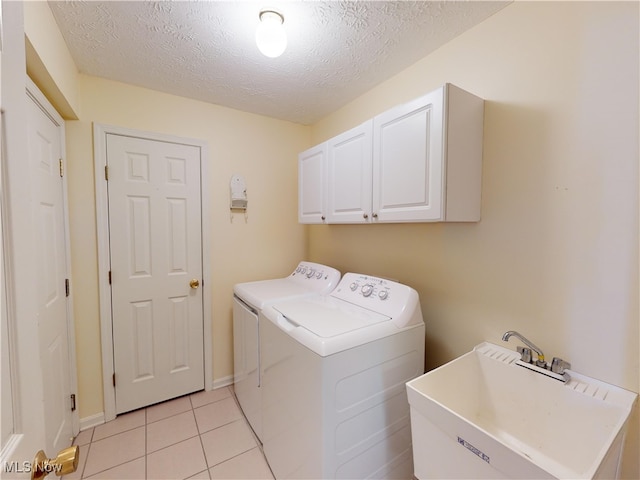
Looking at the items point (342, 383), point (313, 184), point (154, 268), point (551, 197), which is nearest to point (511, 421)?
point (342, 383)

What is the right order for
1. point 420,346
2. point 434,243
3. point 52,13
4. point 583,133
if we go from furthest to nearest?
point 434,243, point 420,346, point 52,13, point 583,133

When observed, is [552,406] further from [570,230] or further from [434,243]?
[434,243]

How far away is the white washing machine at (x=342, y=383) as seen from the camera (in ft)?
3.89

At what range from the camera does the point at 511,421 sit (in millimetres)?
1208

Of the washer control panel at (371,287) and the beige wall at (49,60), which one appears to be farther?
the washer control panel at (371,287)

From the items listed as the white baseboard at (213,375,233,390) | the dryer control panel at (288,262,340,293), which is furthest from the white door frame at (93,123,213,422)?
the dryer control panel at (288,262,340,293)

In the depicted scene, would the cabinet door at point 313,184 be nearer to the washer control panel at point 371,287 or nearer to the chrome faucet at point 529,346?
the washer control panel at point 371,287

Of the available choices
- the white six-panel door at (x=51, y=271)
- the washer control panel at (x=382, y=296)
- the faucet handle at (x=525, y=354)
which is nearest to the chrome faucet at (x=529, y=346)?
the faucet handle at (x=525, y=354)

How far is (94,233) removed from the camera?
6.15 ft

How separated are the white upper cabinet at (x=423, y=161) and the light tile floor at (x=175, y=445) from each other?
5.30 ft

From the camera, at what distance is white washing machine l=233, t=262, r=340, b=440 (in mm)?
1775

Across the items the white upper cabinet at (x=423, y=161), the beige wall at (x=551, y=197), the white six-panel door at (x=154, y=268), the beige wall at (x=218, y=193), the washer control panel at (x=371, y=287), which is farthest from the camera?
the white six-panel door at (x=154, y=268)

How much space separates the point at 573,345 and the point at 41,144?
2.61 meters

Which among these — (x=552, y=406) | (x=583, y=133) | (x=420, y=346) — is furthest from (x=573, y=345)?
(x=583, y=133)
